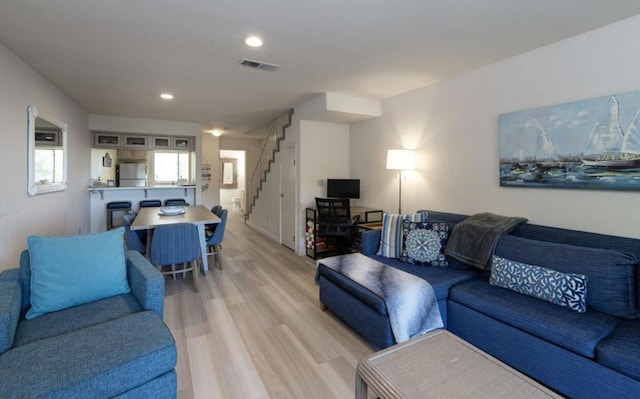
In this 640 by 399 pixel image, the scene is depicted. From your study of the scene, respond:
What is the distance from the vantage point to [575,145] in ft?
8.29

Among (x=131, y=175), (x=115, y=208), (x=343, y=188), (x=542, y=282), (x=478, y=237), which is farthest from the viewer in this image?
(x=131, y=175)

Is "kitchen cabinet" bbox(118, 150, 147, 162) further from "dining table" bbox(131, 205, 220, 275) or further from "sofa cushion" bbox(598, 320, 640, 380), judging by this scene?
"sofa cushion" bbox(598, 320, 640, 380)

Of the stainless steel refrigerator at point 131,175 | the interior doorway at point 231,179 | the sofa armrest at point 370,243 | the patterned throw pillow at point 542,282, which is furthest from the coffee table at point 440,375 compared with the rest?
the interior doorway at point 231,179

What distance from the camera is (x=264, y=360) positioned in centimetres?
217

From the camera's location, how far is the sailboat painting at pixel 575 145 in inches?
88.5

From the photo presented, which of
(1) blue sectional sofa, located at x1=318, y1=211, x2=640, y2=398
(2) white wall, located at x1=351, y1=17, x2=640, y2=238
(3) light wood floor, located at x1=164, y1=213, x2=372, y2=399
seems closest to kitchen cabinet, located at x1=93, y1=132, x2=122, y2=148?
(3) light wood floor, located at x1=164, y1=213, x2=372, y2=399

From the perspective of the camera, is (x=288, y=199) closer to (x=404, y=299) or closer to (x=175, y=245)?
(x=175, y=245)

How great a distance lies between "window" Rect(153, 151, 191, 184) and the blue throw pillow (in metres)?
5.53

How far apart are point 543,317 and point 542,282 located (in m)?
0.33

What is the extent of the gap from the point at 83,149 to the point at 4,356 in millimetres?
5409

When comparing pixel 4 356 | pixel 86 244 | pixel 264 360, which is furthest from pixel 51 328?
pixel 264 360

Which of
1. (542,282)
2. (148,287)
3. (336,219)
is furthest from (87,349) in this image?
(336,219)

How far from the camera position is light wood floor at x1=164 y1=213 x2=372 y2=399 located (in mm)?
1912

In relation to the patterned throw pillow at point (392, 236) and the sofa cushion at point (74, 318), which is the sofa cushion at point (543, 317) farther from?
the sofa cushion at point (74, 318)
